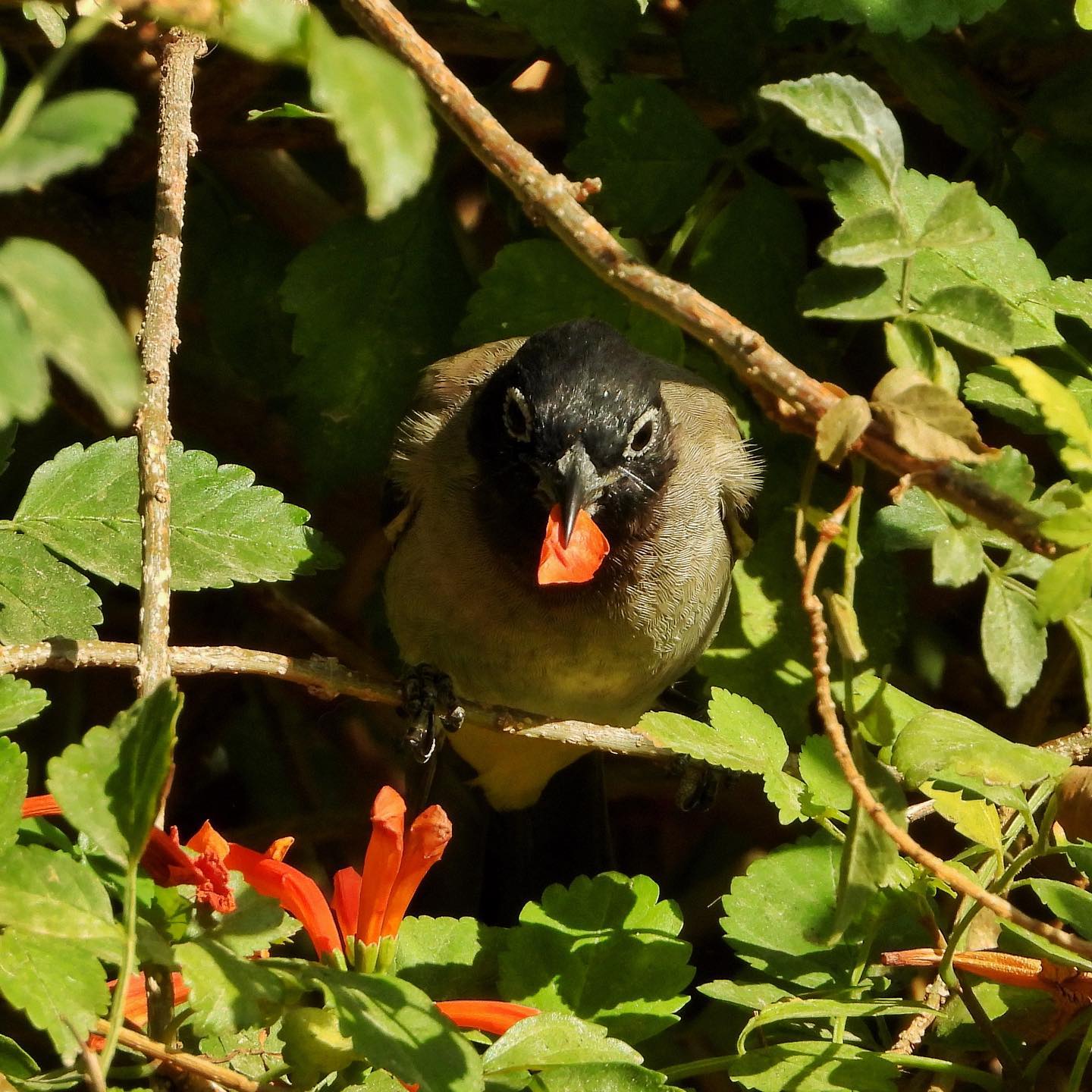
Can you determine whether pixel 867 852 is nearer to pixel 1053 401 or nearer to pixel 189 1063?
pixel 1053 401

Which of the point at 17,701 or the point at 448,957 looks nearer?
the point at 17,701

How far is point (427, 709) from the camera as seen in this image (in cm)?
306

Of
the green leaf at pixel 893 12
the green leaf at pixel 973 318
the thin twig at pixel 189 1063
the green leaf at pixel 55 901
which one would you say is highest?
the green leaf at pixel 893 12

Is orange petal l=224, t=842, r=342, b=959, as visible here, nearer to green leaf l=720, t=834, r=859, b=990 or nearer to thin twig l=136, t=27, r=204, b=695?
thin twig l=136, t=27, r=204, b=695

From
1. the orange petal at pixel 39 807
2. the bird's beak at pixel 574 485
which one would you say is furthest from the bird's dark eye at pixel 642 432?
the orange petal at pixel 39 807

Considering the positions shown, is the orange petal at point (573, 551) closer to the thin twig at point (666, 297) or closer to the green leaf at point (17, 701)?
the thin twig at point (666, 297)

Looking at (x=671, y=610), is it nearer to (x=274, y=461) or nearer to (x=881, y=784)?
(x=274, y=461)

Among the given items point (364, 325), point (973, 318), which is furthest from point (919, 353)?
point (364, 325)

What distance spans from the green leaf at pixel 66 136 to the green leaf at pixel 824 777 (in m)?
1.36

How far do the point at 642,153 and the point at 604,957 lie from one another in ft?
5.19

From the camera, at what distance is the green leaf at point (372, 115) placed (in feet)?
3.34

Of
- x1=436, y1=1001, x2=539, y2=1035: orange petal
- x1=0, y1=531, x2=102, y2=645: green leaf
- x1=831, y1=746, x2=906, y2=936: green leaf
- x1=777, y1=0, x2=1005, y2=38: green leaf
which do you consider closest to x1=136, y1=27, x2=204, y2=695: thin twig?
x1=0, y1=531, x2=102, y2=645: green leaf

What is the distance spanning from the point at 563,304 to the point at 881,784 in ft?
5.42

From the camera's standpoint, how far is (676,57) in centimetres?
330
